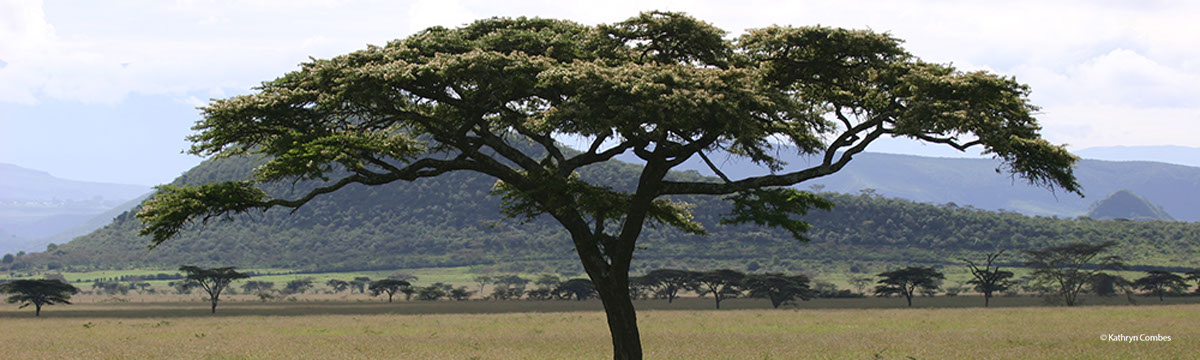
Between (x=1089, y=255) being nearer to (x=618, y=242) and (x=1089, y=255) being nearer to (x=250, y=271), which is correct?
(x=618, y=242)

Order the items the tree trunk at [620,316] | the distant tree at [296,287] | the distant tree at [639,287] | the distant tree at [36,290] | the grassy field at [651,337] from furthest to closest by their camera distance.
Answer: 1. the distant tree at [296,287]
2. the distant tree at [639,287]
3. the distant tree at [36,290]
4. the grassy field at [651,337]
5. the tree trunk at [620,316]

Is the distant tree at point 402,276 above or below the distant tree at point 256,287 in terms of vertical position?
above

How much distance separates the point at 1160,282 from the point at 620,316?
281ft

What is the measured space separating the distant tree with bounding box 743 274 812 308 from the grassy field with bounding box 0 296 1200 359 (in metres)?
18.1

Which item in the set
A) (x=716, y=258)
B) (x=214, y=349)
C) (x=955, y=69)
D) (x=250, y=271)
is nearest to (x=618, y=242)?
(x=955, y=69)

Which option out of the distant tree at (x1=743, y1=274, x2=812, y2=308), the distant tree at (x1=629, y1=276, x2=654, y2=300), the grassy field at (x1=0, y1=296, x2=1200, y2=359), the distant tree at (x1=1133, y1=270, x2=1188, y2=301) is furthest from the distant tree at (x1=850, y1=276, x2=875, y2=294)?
the grassy field at (x1=0, y1=296, x2=1200, y2=359)

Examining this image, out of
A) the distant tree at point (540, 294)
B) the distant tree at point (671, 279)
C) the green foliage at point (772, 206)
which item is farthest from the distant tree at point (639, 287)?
the green foliage at point (772, 206)

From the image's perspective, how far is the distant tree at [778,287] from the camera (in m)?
85.1

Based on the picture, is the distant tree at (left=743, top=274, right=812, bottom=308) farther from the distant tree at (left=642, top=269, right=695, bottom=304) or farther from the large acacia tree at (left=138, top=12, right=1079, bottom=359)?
the large acacia tree at (left=138, top=12, right=1079, bottom=359)

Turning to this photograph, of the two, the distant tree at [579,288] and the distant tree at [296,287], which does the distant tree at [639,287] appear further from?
the distant tree at [296,287]

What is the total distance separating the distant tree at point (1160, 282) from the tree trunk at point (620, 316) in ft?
274

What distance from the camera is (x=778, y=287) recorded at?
85.8 m

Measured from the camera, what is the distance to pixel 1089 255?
8838 centimetres

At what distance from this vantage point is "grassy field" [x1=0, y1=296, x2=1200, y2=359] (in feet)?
110
